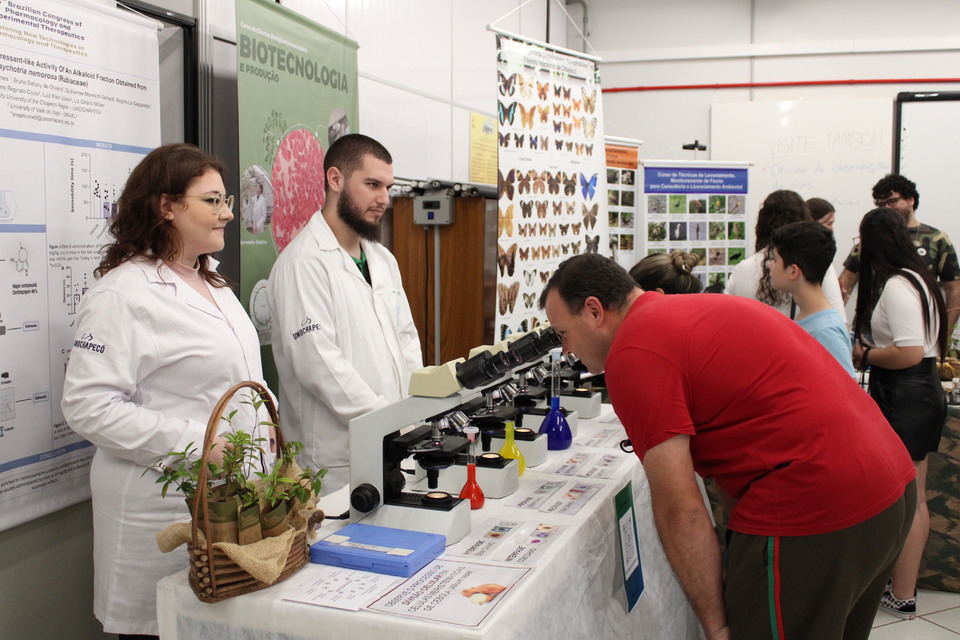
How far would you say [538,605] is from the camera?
1.43 metres

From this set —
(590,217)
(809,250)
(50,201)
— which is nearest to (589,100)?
(590,217)

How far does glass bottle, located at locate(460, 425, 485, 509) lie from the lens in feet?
5.87

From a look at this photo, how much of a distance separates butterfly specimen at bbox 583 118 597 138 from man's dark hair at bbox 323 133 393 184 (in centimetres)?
207

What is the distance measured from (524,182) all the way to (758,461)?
8.61 feet

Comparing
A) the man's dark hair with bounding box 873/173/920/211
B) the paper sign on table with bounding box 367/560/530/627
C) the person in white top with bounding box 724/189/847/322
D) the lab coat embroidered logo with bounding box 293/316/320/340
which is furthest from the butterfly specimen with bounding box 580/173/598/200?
the paper sign on table with bounding box 367/560/530/627

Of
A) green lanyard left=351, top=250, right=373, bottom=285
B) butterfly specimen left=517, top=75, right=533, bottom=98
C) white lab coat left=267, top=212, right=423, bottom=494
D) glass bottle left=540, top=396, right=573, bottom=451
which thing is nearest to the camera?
glass bottle left=540, top=396, right=573, bottom=451

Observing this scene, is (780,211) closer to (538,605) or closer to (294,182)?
(294,182)

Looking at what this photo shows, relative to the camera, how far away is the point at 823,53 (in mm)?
6715

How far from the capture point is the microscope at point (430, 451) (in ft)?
5.41

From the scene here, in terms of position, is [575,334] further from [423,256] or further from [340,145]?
[423,256]

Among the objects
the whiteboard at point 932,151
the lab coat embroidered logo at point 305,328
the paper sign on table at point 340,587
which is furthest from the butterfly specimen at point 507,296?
the whiteboard at point 932,151

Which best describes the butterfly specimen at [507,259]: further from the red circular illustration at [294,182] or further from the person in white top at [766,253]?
the person in white top at [766,253]

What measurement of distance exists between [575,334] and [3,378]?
4.51 ft

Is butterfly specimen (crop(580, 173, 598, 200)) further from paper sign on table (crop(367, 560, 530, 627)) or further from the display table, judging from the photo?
paper sign on table (crop(367, 560, 530, 627))
